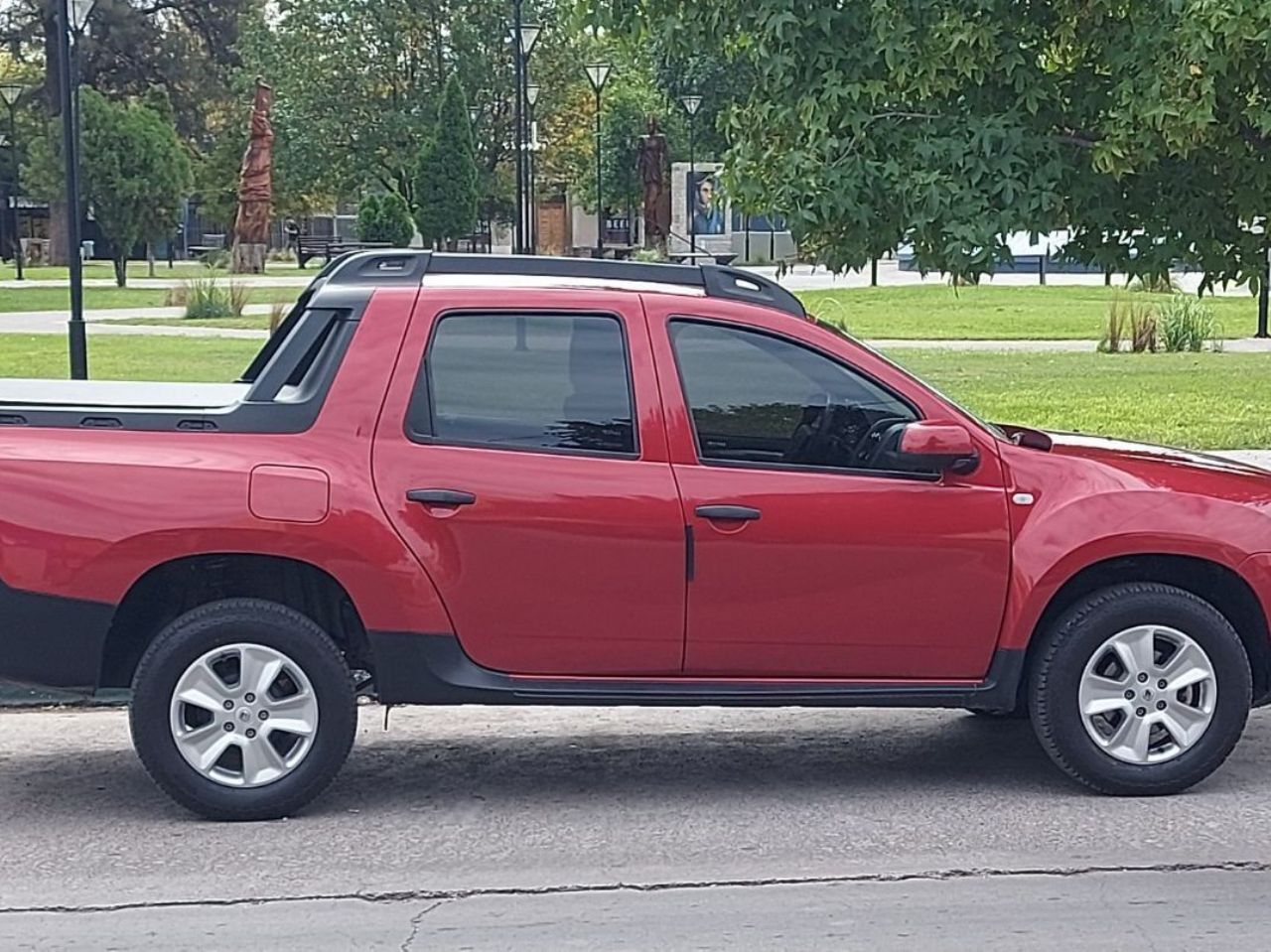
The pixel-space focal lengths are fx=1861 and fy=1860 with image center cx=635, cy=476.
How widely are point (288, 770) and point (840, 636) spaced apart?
189cm

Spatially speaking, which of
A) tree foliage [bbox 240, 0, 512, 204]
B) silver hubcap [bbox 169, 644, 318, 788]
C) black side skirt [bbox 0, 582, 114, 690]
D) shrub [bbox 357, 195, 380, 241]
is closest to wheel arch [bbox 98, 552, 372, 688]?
black side skirt [bbox 0, 582, 114, 690]

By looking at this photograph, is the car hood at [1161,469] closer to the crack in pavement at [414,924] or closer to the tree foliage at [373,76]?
the crack in pavement at [414,924]

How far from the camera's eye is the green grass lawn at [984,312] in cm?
2889

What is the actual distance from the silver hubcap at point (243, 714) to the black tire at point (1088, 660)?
2502 millimetres

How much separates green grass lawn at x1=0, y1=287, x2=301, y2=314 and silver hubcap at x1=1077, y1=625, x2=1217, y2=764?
1098 inches

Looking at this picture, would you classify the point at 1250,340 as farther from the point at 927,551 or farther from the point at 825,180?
the point at 927,551

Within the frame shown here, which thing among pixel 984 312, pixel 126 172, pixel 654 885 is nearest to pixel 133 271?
pixel 126 172

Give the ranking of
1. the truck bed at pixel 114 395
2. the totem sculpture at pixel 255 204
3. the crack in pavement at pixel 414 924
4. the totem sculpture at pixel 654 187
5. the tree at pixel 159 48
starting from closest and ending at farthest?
the crack in pavement at pixel 414 924
the truck bed at pixel 114 395
the totem sculpture at pixel 255 204
the totem sculpture at pixel 654 187
the tree at pixel 159 48

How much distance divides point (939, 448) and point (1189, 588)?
3.84 feet

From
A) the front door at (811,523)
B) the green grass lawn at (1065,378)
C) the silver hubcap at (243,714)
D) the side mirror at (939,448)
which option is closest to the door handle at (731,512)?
the front door at (811,523)

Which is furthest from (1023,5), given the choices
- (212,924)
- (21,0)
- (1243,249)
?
(21,0)

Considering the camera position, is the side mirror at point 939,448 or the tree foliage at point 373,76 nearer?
the side mirror at point 939,448

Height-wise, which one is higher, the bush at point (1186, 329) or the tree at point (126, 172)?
the tree at point (126, 172)

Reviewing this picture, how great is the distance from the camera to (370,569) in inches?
239
